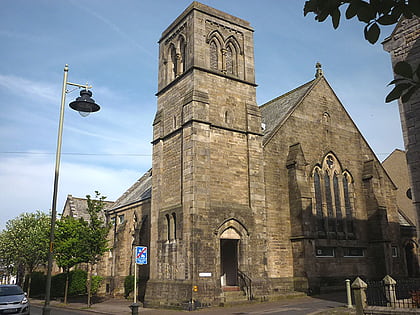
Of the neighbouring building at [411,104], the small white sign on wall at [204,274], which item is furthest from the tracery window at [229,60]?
the small white sign on wall at [204,274]

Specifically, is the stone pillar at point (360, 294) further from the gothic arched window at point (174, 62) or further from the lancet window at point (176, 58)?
the gothic arched window at point (174, 62)

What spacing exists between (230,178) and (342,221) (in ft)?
31.2

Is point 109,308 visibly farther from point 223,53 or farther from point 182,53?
point 223,53

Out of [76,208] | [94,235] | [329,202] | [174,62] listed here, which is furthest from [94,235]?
[76,208]

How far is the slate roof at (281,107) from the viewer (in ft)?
90.0

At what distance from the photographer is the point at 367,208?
2850 cm

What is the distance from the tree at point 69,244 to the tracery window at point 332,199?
15.5 meters

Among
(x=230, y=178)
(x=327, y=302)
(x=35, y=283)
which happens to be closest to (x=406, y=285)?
(x=327, y=302)

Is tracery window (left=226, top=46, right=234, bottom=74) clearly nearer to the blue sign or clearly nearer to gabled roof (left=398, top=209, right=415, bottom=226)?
the blue sign

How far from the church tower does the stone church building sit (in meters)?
0.07

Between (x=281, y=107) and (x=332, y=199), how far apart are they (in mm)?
7927

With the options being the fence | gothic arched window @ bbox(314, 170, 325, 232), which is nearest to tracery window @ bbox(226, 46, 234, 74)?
gothic arched window @ bbox(314, 170, 325, 232)

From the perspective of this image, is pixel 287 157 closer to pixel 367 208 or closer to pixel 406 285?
pixel 367 208

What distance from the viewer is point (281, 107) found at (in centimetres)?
3030
